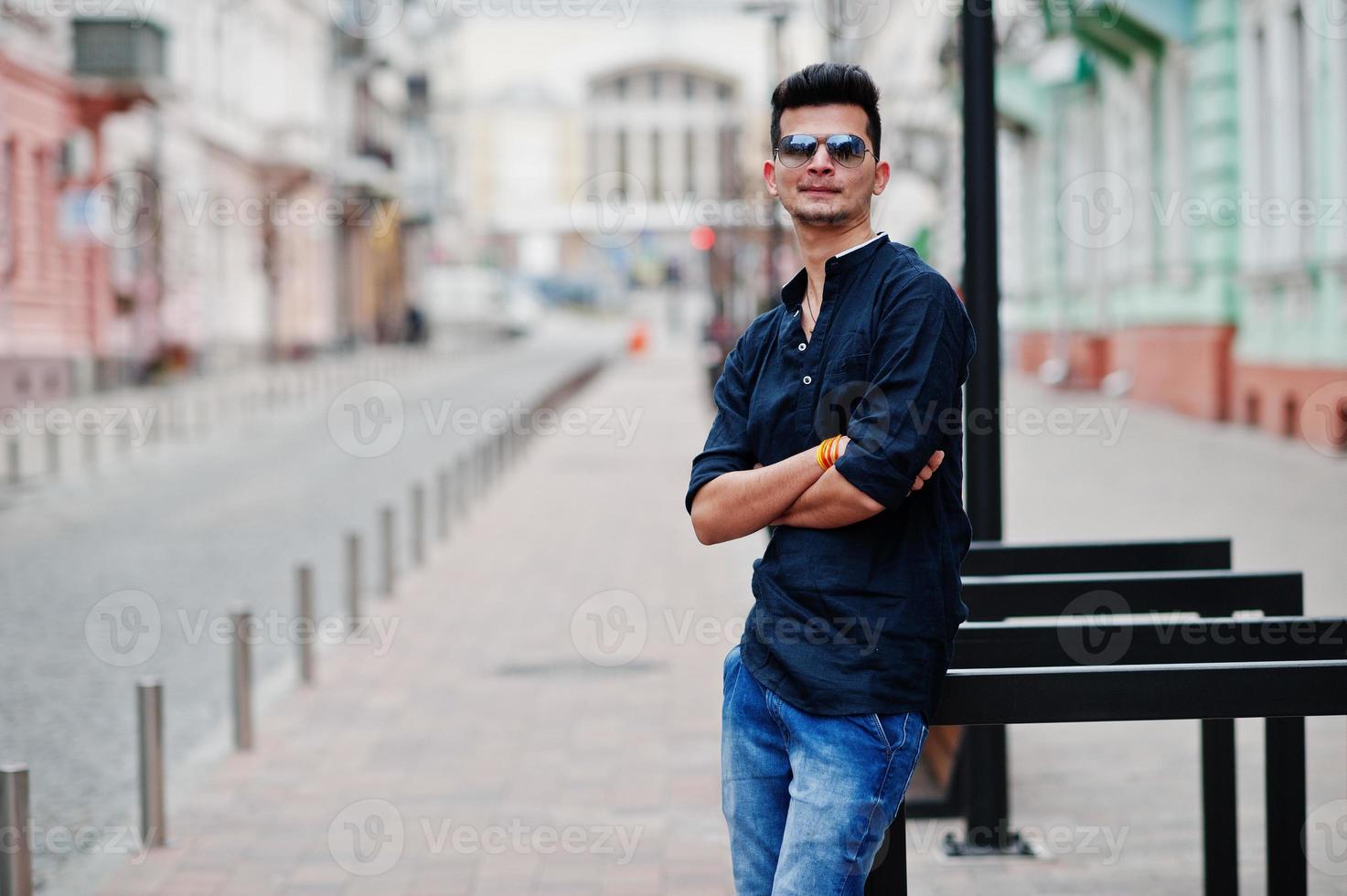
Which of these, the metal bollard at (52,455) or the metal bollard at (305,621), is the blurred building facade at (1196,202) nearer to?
the metal bollard at (305,621)

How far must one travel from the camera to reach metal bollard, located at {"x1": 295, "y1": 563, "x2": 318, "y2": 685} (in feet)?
26.2

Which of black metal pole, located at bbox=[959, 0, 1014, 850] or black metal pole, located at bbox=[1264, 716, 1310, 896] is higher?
black metal pole, located at bbox=[959, 0, 1014, 850]

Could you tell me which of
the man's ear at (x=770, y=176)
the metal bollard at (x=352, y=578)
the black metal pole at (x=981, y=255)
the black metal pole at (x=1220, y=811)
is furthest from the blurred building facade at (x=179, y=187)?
the man's ear at (x=770, y=176)

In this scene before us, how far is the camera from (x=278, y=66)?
154ft

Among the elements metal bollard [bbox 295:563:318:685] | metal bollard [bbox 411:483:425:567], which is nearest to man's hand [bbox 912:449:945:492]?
metal bollard [bbox 295:563:318:685]

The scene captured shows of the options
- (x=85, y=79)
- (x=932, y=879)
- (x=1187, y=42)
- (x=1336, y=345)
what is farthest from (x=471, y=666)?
(x=85, y=79)

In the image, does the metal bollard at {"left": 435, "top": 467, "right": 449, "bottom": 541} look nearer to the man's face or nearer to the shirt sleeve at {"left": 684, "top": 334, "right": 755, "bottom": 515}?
the shirt sleeve at {"left": 684, "top": 334, "right": 755, "bottom": 515}

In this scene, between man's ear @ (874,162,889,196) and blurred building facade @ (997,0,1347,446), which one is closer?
man's ear @ (874,162,889,196)

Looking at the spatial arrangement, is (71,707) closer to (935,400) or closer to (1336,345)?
(935,400)

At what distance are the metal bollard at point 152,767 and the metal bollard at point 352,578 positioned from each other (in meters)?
3.85

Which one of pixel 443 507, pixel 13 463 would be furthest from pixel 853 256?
pixel 13 463

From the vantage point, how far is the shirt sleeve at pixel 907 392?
2645mm

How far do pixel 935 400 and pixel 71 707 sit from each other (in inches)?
237

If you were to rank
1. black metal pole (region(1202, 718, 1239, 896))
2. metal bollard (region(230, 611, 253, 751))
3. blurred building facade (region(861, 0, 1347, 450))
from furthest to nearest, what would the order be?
blurred building facade (region(861, 0, 1347, 450)) < metal bollard (region(230, 611, 253, 751)) < black metal pole (region(1202, 718, 1239, 896))
